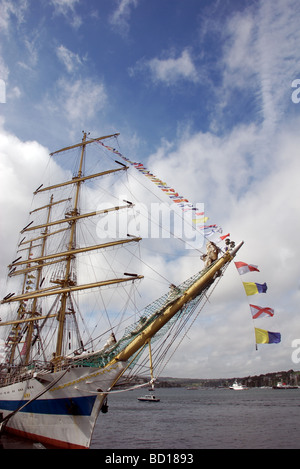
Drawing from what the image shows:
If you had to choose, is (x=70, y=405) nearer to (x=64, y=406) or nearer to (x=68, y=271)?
(x=64, y=406)

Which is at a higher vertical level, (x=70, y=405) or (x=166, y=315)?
(x=166, y=315)

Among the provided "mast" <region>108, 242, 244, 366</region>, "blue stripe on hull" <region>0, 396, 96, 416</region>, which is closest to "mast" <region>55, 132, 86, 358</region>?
"blue stripe on hull" <region>0, 396, 96, 416</region>

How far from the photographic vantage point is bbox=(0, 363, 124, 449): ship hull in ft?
56.9

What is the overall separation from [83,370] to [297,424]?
34.0 metres

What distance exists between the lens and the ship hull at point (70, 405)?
56.9 feet

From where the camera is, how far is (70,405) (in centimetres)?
1788

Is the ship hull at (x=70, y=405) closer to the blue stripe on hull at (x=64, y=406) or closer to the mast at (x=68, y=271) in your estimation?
the blue stripe on hull at (x=64, y=406)

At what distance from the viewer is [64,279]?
28172 mm

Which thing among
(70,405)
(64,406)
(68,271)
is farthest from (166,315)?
(68,271)

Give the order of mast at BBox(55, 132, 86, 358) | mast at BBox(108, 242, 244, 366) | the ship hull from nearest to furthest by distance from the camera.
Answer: the ship hull, mast at BBox(108, 242, 244, 366), mast at BBox(55, 132, 86, 358)

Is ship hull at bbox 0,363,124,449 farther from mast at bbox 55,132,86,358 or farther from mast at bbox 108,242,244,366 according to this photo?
mast at bbox 55,132,86,358
